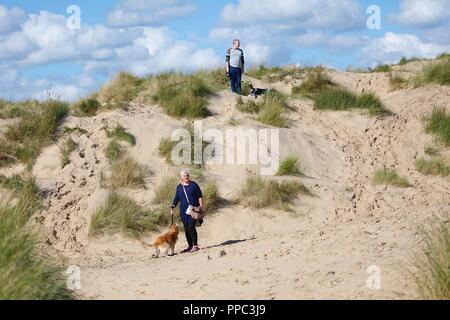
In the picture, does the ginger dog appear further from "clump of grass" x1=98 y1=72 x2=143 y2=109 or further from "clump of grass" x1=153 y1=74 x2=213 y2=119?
"clump of grass" x1=98 y1=72 x2=143 y2=109

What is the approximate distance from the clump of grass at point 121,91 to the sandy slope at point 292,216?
484 mm

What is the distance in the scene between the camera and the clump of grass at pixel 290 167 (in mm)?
17000

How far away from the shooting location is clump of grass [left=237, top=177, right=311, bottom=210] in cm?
1562

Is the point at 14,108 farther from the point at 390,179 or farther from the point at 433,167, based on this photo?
the point at 433,167

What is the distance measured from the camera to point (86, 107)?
18406mm

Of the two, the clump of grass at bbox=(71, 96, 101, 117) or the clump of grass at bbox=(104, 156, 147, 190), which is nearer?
the clump of grass at bbox=(104, 156, 147, 190)

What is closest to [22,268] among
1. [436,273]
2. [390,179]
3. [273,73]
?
[436,273]

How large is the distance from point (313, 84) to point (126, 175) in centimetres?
803

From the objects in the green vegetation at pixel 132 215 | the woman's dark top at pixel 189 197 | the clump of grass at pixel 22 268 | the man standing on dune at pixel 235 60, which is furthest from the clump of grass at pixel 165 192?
the clump of grass at pixel 22 268

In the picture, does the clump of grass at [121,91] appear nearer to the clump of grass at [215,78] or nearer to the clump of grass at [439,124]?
the clump of grass at [215,78]

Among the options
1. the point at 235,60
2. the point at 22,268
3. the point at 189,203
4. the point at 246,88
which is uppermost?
the point at 235,60

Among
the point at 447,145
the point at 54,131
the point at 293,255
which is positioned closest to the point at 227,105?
the point at 54,131

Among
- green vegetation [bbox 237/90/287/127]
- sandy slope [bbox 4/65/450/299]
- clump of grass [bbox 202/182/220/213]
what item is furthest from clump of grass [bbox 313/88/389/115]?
clump of grass [bbox 202/182/220/213]

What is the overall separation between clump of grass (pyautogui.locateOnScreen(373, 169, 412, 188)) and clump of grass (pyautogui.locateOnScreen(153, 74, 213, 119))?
15.9 ft
